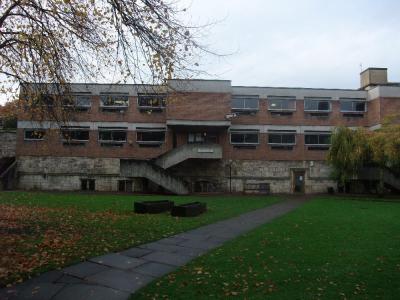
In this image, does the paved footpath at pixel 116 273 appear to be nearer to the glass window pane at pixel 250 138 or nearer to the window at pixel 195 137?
the window at pixel 195 137

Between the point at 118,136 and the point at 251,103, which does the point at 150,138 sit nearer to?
the point at 118,136

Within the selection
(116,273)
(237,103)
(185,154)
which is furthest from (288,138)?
(116,273)

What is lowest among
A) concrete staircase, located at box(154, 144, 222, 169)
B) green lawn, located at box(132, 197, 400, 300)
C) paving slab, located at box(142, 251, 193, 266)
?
green lawn, located at box(132, 197, 400, 300)

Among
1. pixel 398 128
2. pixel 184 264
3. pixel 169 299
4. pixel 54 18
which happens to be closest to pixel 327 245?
pixel 184 264

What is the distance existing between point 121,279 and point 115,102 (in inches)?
1256

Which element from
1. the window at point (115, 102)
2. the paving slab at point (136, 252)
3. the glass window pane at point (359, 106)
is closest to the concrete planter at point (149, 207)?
the paving slab at point (136, 252)

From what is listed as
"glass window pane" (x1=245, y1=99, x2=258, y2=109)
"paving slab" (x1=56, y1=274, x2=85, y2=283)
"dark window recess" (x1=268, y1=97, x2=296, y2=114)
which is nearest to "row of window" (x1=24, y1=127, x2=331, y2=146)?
"dark window recess" (x1=268, y1=97, x2=296, y2=114)

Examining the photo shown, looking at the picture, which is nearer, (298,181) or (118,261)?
A: (118,261)

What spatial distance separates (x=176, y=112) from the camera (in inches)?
1339

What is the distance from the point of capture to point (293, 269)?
770 centimetres

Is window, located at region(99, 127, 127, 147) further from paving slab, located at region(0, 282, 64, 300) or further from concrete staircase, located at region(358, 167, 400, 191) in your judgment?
paving slab, located at region(0, 282, 64, 300)

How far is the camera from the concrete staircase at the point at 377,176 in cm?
3550

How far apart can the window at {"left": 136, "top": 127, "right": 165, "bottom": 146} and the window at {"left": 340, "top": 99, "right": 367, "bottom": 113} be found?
60.7 feet

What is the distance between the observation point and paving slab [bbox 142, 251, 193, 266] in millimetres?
8148
